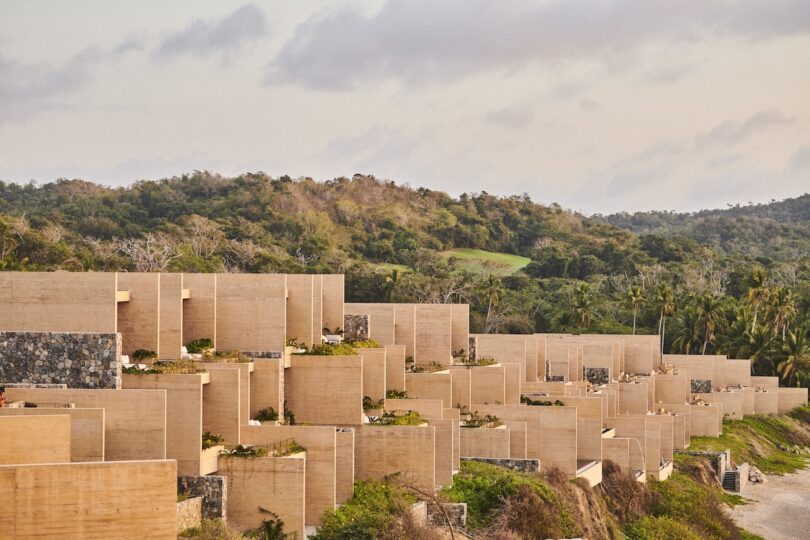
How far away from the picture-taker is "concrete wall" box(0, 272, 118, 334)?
28609 mm

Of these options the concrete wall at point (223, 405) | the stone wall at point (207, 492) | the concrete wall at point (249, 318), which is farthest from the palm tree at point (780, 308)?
the stone wall at point (207, 492)

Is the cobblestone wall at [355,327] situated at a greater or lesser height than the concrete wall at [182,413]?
greater

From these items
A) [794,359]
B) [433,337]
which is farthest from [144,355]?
[794,359]

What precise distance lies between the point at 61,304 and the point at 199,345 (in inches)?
180

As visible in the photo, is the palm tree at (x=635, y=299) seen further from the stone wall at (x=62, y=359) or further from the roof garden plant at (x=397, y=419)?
the stone wall at (x=62, y=359)

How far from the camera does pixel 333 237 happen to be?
107125 mm

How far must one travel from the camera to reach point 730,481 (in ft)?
185

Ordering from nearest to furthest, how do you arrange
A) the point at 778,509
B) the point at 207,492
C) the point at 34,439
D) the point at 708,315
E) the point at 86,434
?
1. the point at 34,439
2. the point at 86,434
3. the point at 207,492
4. the point at 778,509
5. the point at 708,315

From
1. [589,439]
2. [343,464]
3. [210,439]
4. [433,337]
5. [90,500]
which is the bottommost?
[589,439]

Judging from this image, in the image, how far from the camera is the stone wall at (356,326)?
40672 mm

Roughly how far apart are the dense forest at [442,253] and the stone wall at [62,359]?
25955mm

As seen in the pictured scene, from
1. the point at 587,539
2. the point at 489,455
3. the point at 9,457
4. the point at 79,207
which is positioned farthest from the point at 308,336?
the point at 79,207

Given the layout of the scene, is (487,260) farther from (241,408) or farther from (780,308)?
(241,408)

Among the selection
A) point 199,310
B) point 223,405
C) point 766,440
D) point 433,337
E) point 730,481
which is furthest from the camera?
point 766,440
